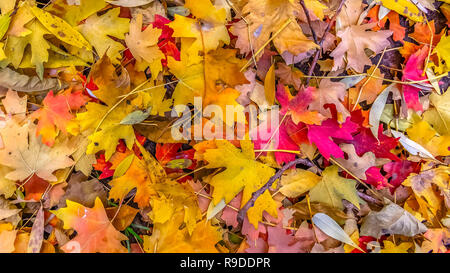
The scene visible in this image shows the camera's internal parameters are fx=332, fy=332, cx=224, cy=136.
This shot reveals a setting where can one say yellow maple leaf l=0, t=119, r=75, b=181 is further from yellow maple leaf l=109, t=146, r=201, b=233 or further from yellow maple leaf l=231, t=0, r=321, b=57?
yellow maple leaf l=231, t=0, r=321, b=57

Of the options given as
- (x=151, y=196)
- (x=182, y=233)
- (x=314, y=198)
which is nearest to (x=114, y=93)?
(x=151, y=196)

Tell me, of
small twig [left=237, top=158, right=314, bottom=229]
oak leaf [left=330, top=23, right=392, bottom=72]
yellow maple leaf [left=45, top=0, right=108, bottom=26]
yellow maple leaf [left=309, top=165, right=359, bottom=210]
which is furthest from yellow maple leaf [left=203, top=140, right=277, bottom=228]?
yellow maple leaf [left=45, top=0, right=108, bottom=26]

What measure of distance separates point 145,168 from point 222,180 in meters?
0.23

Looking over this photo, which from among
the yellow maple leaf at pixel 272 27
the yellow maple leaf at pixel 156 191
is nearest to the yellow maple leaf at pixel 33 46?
the yellow maple leaf at pixel 156 191

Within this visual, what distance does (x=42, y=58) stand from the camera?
3.19 ft

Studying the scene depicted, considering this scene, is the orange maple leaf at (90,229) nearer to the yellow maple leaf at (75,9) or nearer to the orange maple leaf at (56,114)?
the orange maple leaf at (56,114)

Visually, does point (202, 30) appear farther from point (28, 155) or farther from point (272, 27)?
point (28, 155)

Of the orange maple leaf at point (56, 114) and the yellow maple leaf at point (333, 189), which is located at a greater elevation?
the orange maple leaf at point (56, 114)

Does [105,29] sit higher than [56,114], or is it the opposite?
[105,29]

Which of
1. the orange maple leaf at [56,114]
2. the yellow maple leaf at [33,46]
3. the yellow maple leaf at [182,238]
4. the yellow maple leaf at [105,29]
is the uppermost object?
the yellow maple leaf at [105,29]

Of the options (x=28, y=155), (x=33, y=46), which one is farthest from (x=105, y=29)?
(x=28, y=155)

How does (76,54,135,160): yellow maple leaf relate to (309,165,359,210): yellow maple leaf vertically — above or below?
above

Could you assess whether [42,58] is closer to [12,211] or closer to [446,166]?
[12,211]

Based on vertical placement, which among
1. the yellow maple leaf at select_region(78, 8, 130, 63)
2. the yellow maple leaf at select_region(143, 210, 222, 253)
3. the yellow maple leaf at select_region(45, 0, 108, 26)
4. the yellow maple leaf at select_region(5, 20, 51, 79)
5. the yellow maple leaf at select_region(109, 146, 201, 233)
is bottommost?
the yellow maple leaf at select_region(143, 210, 222, 253)
